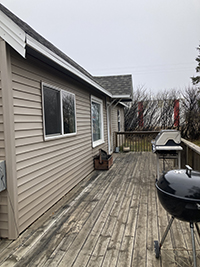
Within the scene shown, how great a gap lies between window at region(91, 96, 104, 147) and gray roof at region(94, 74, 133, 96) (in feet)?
5.75

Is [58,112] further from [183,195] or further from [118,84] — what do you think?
[118,84]

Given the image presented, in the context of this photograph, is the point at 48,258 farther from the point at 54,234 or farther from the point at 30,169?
the point at 30,169

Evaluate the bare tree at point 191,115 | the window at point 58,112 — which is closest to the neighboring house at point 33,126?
the window at point 58,112

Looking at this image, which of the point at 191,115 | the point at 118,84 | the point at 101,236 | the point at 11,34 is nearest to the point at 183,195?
the point at 101,236

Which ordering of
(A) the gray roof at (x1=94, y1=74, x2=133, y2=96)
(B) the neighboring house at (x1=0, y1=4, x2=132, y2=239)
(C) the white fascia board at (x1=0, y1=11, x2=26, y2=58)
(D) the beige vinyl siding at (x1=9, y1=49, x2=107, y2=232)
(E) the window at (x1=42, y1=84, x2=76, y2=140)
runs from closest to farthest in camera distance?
(C) the white fascia board at (x1=0, y1=11, x2=26, y2=58) → (B) the neighboring house at (x1=0, y1=4, x2=132, y2=239) → (D) the beige vinyl siding at (x1=9, y1=49, x2=107, y2=232) → (E) the window at (x1=42, y1=84, x2=76, y2=140) → (A) the gray roof at (x1=94, y1=74, x2=133, y2=96)

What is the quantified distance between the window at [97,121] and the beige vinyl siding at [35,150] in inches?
79.5

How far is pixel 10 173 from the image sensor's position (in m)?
2.46

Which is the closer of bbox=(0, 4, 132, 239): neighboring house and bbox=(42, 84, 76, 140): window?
Result: bbox=(0, 4, 132, 239): neighboring house

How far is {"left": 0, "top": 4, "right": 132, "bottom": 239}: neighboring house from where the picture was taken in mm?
2420

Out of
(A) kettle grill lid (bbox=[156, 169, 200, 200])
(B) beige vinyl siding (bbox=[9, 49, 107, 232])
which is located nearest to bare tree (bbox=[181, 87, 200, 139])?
(B) beige vinyl siding (bbox=[9, 49, 107, 232])

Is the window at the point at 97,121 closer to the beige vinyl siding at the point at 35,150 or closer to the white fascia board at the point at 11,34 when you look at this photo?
the beige vinyl siding at the point at 35,150

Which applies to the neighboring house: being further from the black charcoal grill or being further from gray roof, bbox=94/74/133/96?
gray roof, bbox=94/74/133/96

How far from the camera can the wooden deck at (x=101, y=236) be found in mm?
2062

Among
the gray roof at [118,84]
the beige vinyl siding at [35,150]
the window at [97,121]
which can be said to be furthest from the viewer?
the gray roof at [118,84]
